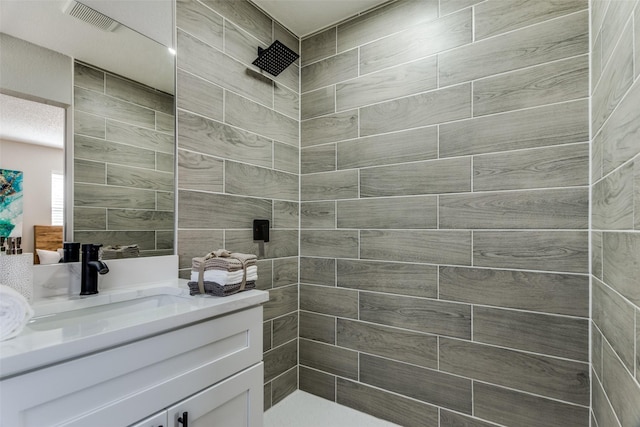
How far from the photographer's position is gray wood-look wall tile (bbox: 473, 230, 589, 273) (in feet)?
4.72

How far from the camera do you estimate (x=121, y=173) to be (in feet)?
4.62

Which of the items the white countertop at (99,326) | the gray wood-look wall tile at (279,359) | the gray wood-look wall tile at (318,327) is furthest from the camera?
the gray wood-look wall tile at (318,327)

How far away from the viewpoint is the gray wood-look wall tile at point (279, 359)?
202cm

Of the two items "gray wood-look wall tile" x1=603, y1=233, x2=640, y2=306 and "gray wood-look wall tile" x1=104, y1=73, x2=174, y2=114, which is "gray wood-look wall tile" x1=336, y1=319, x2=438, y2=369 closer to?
"gray wood-look wall tile" x1=603, y1=233, x2=640, y2=306

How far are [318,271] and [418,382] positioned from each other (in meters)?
0.87

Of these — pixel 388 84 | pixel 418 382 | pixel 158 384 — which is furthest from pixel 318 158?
pixel 158 384

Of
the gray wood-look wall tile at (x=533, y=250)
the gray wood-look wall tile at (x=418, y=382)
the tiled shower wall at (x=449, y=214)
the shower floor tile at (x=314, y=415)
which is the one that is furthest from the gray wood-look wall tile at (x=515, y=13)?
the shower floor tile at (x=314, y=415)

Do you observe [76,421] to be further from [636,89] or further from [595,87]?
[595,87]

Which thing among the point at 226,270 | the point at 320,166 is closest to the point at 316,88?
the point at 320,166

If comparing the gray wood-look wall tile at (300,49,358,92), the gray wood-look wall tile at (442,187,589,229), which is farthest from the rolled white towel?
the gray wood-look wall tile at (300,49,358,92)

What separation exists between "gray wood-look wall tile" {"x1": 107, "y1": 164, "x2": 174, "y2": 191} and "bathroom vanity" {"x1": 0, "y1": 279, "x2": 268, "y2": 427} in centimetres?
45

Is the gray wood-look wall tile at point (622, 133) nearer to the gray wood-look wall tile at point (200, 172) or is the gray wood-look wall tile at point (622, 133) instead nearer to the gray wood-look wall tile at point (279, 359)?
the gray wood-look wall tile at point (200, 172)

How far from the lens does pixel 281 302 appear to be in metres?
2.13

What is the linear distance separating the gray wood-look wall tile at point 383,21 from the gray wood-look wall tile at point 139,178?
4.56 ft
